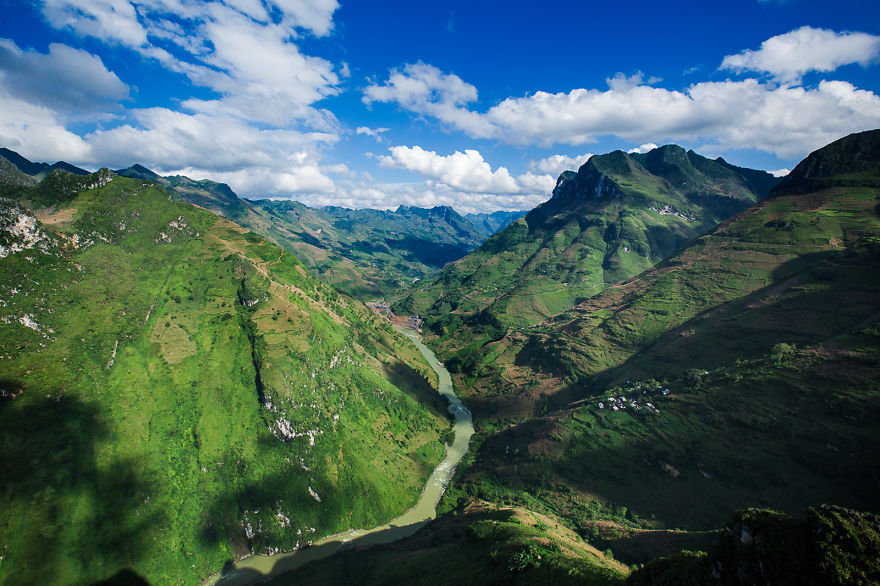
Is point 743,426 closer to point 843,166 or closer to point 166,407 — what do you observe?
point 166,407

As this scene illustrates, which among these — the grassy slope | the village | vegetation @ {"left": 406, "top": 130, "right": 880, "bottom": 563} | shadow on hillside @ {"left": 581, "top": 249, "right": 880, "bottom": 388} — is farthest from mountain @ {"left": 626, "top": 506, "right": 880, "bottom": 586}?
shadow on hillside @ {"left": 581, "top": 249, "right": 880, "bottom": 388}

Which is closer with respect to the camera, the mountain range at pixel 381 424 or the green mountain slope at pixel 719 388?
the mountain range at pixel 381 424

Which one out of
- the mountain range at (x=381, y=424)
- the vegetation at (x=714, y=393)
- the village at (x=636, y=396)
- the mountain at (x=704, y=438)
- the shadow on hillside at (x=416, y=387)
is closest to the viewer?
the mountain at (x=704, y=438)

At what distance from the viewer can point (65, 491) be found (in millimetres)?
71812

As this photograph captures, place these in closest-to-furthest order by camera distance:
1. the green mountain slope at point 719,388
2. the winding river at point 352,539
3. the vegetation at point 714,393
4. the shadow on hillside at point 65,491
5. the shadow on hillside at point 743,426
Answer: the shadow on hillside at point 65,491 → the shadow on hillside at point 743,426 → the vegetation at point 714,393 → the green mountain slope at point 719,388 → the winding river at point 352,539

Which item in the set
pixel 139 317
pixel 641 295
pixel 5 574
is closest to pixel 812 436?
pixel 641 295

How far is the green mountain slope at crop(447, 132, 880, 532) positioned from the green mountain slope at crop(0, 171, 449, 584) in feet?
144

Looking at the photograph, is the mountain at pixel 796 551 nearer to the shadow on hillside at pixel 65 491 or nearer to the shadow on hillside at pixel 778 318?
the shadow on hillside at pixel 65 491

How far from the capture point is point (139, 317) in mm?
106250

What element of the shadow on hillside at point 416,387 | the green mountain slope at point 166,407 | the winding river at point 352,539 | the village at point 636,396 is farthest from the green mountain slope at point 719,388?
the green mountain slope at point 166,407

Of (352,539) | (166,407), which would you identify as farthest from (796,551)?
(166,407)

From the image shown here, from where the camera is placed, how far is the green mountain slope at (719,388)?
79188 millimetres

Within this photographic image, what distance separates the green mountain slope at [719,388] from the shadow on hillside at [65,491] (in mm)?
85627

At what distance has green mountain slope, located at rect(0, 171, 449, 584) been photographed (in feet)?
239
